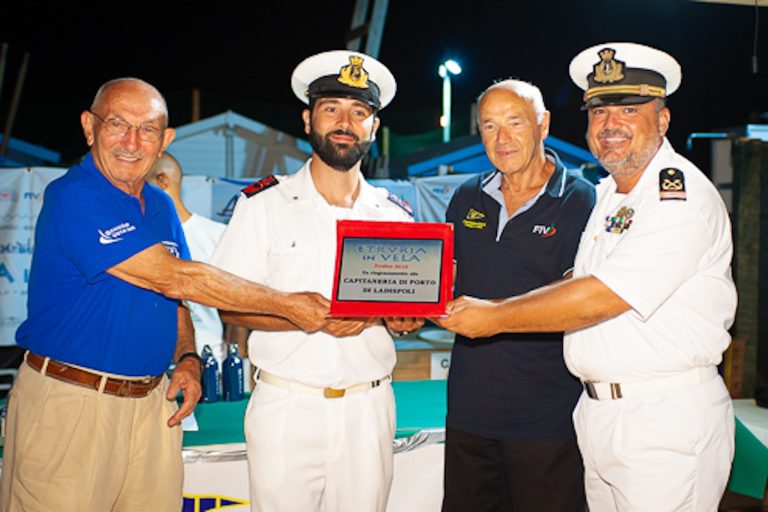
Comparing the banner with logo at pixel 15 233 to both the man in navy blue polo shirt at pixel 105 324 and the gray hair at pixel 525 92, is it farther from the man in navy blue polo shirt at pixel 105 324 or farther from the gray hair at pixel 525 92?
the gray hair at pixel 525 92

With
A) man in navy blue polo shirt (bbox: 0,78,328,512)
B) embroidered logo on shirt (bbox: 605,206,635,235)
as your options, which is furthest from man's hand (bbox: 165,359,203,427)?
embroidered logo on shirt (bbox: 605,206,635,235)

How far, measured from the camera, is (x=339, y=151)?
10.5 feet

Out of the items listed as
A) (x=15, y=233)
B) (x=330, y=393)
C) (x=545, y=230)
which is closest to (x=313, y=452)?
(x=330, y=393)

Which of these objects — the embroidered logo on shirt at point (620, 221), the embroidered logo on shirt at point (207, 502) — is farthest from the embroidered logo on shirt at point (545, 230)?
the embroidered logo on shirt at point (207, 502)

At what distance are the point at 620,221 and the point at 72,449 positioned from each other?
2.27 metres

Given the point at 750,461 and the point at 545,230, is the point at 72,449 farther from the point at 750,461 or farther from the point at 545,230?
the point at 750,461

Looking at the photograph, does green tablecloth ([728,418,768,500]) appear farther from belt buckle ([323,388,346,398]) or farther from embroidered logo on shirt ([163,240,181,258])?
embroidered logo on shirt ([163,240,181,258])

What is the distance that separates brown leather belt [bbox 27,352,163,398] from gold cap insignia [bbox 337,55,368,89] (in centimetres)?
155

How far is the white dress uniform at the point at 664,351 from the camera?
8.84 feet

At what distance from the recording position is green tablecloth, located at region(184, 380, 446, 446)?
12.6 feet

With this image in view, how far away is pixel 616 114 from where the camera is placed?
3066 millimetres

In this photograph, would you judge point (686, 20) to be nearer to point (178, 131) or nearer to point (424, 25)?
point (178, 131)

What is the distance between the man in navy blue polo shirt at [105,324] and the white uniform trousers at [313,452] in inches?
12.9

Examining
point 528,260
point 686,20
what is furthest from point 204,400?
point 686,20
